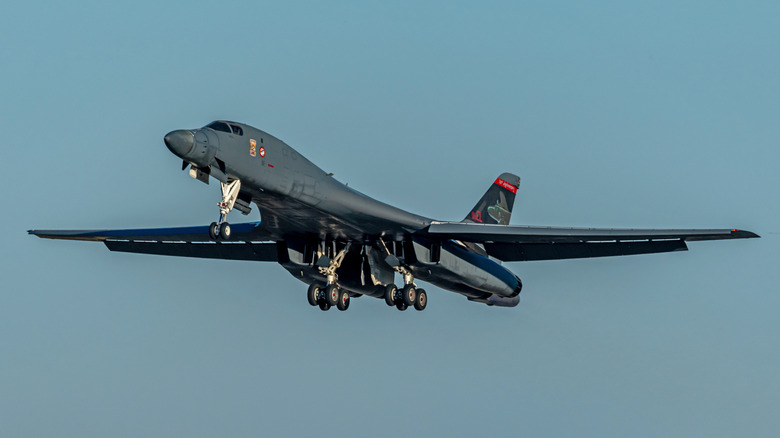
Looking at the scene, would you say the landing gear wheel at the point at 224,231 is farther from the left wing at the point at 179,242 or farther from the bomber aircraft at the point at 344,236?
the left wing at the point at 179,242

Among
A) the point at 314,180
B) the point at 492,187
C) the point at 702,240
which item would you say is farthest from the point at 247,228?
the point at 702,240

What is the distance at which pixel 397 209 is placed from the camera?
33719 millimetres

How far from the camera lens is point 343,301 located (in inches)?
1409

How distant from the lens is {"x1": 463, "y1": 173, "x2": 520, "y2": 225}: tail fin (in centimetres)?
4075

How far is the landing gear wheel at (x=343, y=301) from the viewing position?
35.7 m

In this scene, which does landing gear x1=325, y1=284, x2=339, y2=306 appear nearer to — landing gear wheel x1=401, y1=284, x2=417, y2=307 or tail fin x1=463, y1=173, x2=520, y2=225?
landing gear wheel x1=401, y1=284, x2=417, y2=307

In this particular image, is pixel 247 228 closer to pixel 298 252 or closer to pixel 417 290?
pixel 298 252

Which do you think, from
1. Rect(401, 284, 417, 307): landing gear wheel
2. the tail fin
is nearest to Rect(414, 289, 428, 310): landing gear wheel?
Rect(401, 284, 417, 307): landing gear wheel

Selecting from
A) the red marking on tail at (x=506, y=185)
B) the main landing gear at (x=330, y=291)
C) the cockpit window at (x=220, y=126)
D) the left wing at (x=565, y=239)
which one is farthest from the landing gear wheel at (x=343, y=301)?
the red marking on tail at (x=506, y=185)

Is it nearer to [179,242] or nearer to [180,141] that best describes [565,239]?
A: [180,141]

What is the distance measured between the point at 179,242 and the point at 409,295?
11.3 meters

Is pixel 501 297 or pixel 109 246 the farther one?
pixel 109 246

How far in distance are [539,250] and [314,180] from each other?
32.8 ft

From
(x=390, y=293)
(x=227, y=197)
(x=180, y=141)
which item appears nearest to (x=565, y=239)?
(x=390, y=293)
